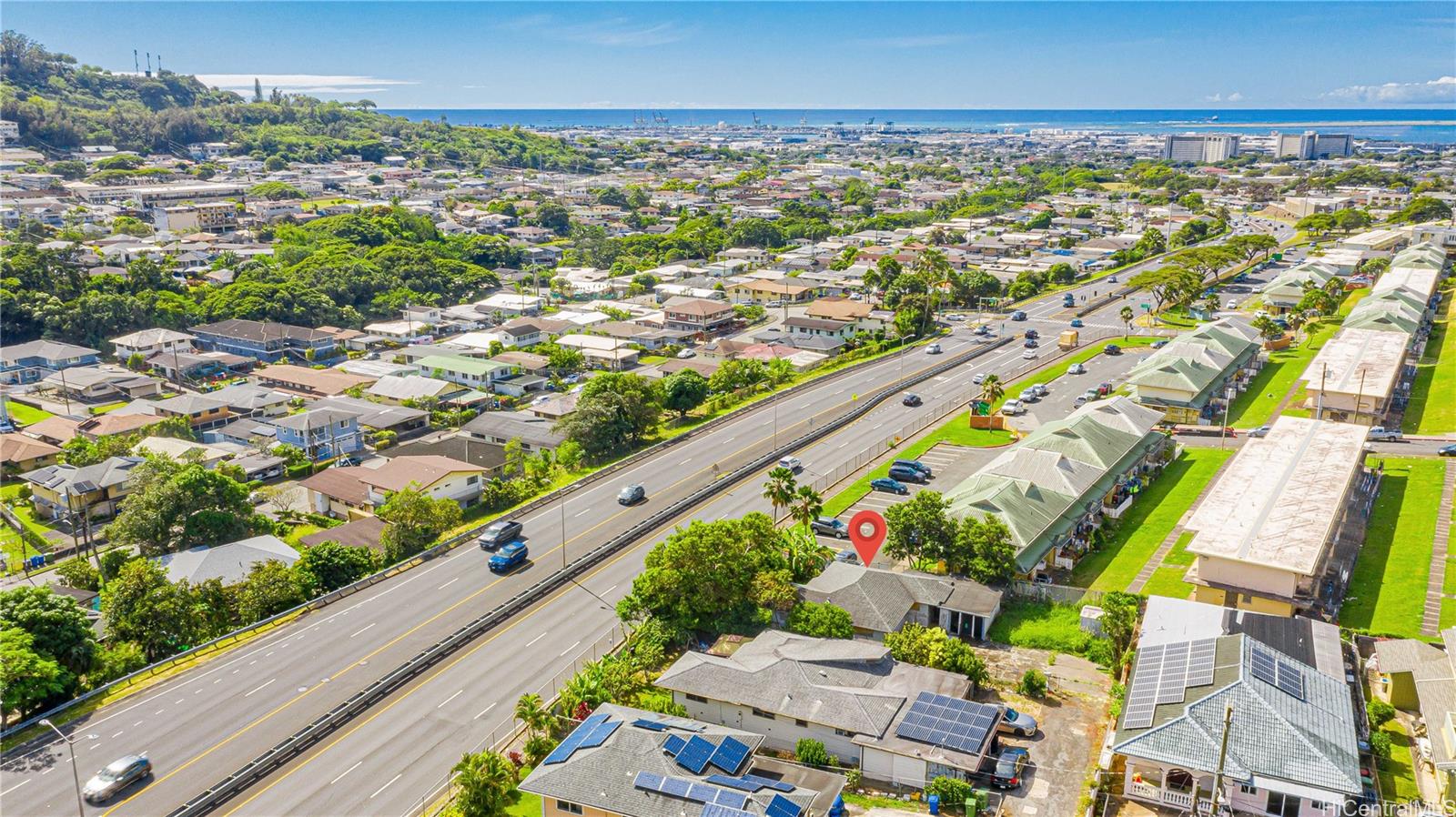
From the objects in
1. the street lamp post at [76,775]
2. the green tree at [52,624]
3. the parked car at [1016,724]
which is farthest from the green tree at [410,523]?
the parked car at [1016,724]

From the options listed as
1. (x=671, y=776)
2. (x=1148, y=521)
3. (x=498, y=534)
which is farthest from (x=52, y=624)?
(x=1148, y=521)

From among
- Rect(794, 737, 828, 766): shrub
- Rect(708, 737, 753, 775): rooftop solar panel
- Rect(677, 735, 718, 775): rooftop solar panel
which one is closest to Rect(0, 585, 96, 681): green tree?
Rect(677, 735, 718, 775): rooftop solar panel

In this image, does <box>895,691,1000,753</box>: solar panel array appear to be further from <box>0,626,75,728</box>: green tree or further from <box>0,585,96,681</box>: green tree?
<box>0,585,96,681</box>: green tree

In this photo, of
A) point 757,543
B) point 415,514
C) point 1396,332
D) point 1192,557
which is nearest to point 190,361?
point 415,514

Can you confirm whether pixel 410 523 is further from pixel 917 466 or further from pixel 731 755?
pixel 917 466

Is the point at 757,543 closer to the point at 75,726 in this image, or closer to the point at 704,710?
the point at 704,710
